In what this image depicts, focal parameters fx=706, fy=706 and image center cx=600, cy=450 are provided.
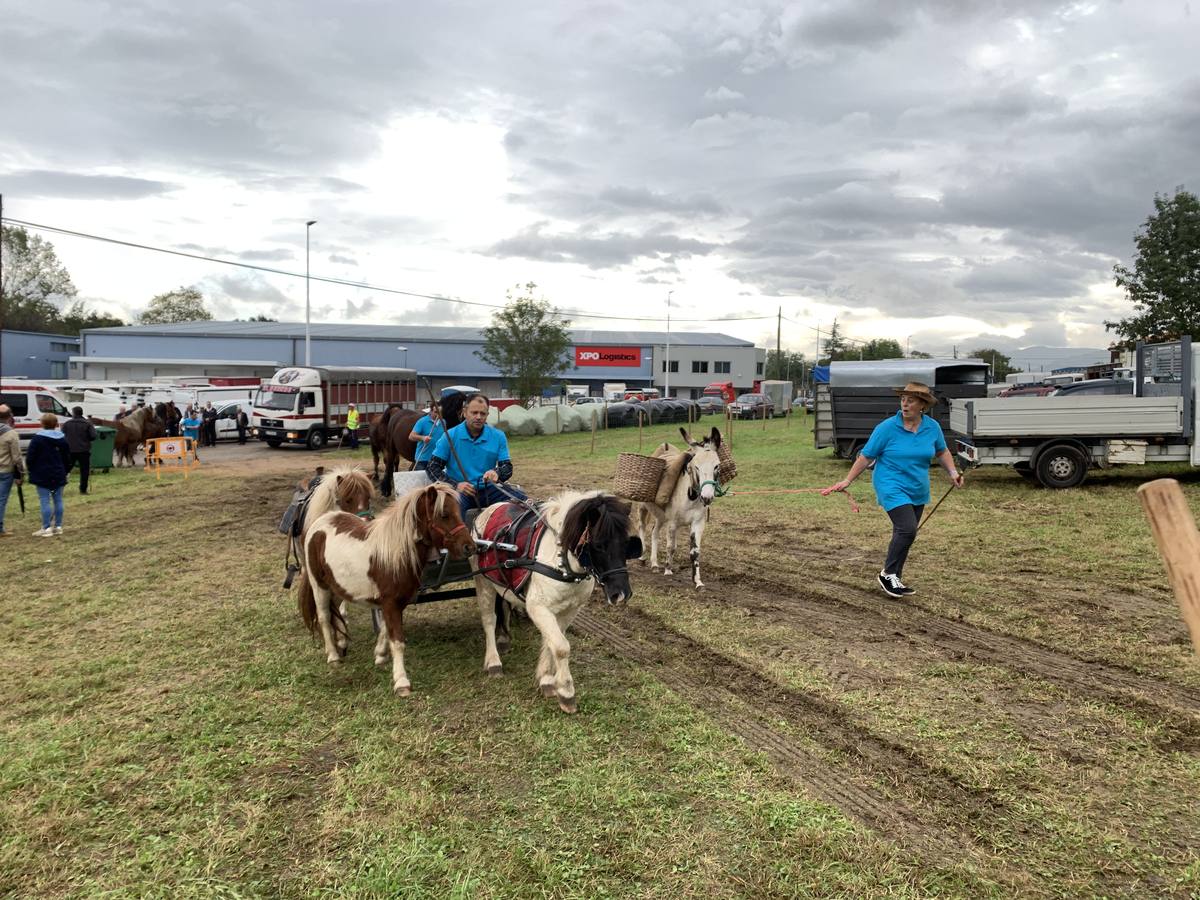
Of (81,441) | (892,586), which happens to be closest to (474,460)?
(892,586)

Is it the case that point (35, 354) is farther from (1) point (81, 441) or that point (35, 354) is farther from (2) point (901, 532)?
(2) point (901, 532)

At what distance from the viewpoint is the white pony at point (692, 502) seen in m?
7.52

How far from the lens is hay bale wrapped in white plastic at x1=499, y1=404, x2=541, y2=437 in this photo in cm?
3145

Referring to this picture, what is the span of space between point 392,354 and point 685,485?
6127 centimetres

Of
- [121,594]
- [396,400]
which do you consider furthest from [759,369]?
[121,594]

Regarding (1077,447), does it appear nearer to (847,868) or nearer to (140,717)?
(847,868)

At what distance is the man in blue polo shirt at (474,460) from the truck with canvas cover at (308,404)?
20.0 meters

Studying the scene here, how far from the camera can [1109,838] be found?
10.8 feet

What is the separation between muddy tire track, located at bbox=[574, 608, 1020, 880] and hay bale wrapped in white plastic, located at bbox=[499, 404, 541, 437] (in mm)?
25958

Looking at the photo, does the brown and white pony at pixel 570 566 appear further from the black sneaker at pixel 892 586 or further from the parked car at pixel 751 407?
the parked car at pixel 751 407

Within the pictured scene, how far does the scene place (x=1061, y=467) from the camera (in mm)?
12828

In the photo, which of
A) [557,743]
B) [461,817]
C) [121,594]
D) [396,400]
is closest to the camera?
[461,817]

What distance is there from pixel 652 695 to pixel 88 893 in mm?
3213

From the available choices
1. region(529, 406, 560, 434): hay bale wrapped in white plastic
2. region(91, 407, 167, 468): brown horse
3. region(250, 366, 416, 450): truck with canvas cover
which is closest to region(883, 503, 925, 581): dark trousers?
region(91, 407, 167, 468): brown horse
